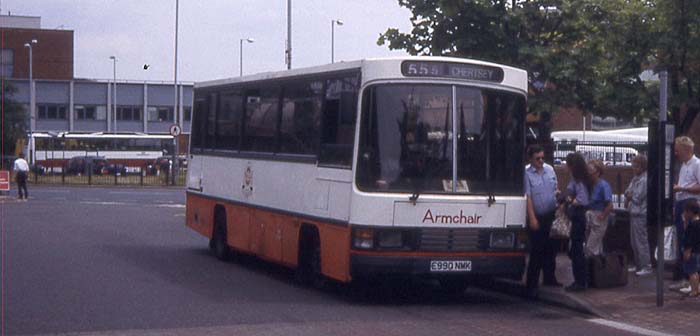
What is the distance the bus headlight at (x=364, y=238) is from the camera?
14242mm

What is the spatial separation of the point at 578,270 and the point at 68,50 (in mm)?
90138

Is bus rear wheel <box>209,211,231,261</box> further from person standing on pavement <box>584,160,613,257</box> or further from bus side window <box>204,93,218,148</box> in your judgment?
person standing on pavement <box>584,160,613,257</box>

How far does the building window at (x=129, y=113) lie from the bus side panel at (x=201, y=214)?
237ft

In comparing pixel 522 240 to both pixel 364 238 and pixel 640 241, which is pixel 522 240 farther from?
pixel 640 241

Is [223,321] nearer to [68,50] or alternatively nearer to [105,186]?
[105,186]

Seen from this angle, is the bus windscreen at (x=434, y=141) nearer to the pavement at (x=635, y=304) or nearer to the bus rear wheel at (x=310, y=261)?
the pavement at (x=635, y=304)

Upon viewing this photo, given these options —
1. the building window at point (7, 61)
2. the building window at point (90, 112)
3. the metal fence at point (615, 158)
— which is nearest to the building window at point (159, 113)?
the building window at point (90, 112)

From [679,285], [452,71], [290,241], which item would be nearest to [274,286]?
[290,241]

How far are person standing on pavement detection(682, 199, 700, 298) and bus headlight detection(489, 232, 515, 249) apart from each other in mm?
2125

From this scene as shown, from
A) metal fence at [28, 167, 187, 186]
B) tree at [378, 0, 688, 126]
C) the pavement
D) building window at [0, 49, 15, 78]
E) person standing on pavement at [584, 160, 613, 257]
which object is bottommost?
metal fence at [28, 167, 187, 186]

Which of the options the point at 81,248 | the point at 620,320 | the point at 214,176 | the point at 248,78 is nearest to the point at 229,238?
the point at 214,176

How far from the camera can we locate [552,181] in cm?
1545

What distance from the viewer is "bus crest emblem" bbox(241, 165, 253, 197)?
1871 cm

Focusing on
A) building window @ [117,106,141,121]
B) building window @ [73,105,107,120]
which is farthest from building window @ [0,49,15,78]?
building window @ [117,106,141,121]
